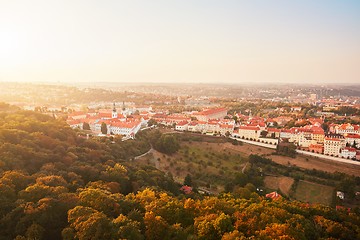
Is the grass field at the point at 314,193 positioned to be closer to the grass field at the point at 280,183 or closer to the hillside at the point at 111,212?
the grass field at the point at 280,183

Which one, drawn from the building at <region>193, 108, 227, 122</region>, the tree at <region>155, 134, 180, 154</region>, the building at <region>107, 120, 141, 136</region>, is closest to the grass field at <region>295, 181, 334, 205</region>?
the tree at <region>155, 134, 180, 154</region>

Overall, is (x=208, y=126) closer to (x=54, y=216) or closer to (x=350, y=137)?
(x=350, y=137)

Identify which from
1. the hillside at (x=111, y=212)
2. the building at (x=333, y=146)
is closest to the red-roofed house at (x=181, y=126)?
the building at (x=333, y=146)

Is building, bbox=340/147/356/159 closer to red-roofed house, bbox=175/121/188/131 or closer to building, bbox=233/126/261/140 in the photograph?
building, bbox=233/126/261/140

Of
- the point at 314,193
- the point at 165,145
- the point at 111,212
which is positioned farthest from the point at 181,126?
the point at 111,212

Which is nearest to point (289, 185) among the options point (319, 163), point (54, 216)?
point (319, 163)
